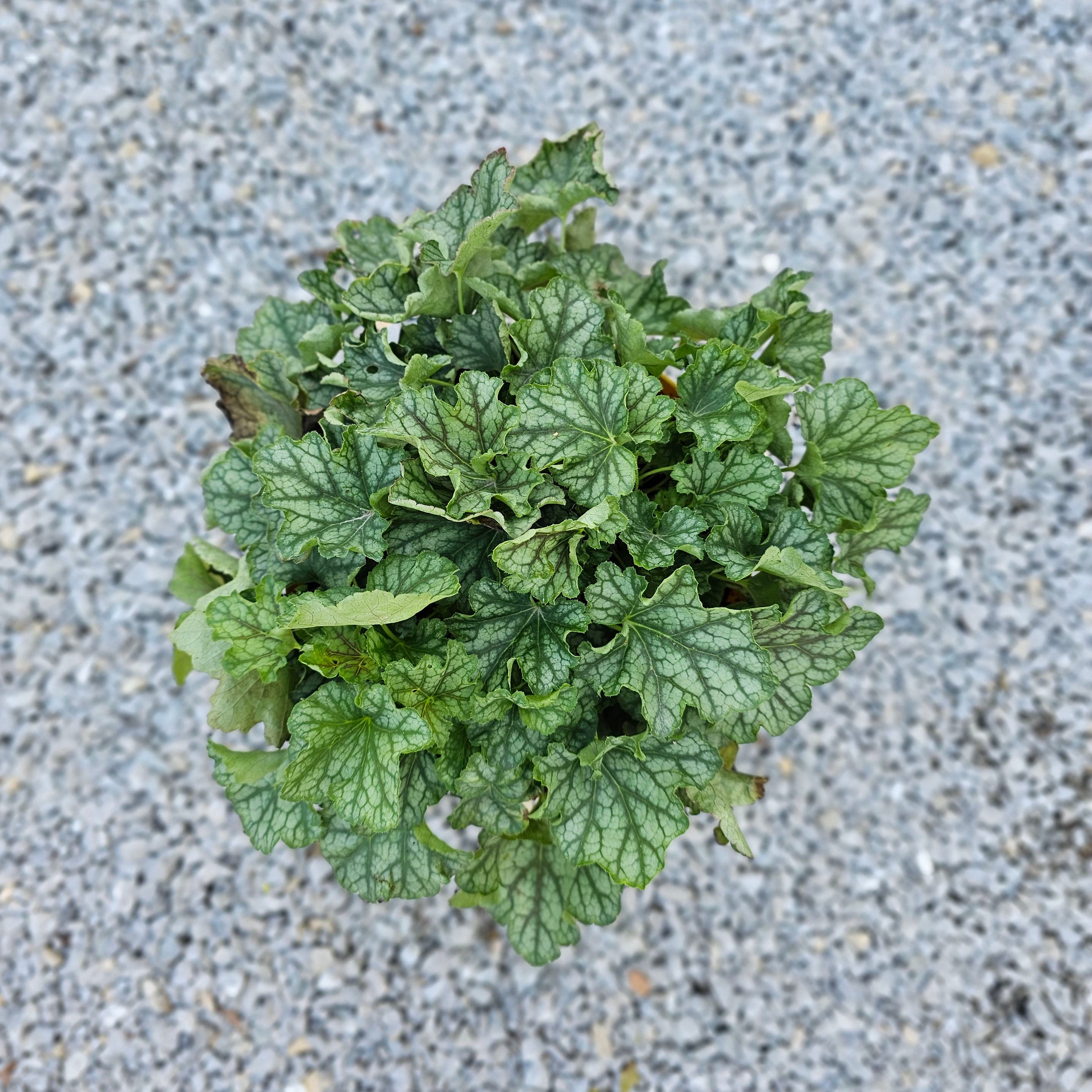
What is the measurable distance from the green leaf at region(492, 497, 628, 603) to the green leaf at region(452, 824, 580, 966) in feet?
1.41

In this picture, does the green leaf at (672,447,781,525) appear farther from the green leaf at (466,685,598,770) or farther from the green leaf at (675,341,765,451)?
the green leaf at (466,685,598,770)

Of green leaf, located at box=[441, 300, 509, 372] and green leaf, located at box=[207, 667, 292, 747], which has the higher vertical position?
green leaf, located at box=[441, 300, 509, 372]

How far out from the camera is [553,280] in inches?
43.9

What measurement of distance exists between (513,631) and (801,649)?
0.35 metres

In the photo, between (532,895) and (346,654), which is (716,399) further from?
(532,895)

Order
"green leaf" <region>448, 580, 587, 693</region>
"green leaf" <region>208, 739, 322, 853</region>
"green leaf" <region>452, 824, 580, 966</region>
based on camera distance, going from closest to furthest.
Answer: "green leaf" <region>448, 580, 587, 693</region> → "green leaf" <region>208, 739, 322, 853</region> → "green leaf" <region>452, 824, 580, 966</region>

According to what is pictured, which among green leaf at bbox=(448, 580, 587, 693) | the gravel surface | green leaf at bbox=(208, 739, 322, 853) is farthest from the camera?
the gravel surface

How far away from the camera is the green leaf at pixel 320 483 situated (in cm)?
106

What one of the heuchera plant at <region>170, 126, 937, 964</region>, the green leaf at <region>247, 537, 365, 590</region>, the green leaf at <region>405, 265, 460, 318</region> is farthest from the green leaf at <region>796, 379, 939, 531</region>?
the green leaf at <region>247, 537, 365, 590</region>

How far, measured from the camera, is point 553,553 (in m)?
1.03

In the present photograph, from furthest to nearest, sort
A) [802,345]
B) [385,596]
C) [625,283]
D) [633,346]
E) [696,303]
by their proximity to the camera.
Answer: [696,303], [625,283], [802,345], [633,346], [385,596]

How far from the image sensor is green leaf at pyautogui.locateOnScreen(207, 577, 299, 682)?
1032 millimetres

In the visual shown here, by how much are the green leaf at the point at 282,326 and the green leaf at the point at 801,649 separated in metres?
0.75

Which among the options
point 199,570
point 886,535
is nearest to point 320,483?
point 199,570
